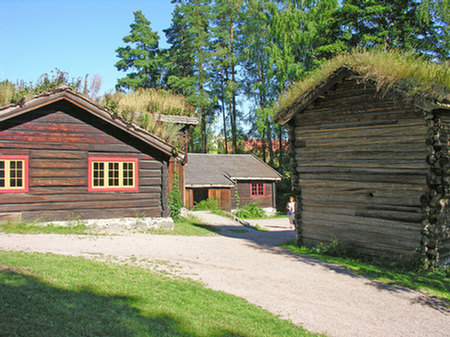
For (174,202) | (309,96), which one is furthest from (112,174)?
(309,96)

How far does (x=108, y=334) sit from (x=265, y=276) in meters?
5.05

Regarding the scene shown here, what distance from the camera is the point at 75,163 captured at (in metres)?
14.2

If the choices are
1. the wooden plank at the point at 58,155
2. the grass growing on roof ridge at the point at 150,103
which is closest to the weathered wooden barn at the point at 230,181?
the grass growing on roof ridge at the point at 150,103

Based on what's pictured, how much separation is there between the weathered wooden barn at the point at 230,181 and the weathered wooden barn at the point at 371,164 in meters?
18.0

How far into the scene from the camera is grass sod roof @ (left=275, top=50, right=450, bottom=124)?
396 inches

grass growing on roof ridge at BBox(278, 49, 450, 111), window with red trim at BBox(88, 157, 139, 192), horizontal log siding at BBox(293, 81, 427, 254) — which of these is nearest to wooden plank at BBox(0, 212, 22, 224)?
window with red trim at BBox(88, 157, 139, 192)

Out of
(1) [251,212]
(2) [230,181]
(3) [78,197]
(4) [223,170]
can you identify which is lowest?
(1) [251,212]

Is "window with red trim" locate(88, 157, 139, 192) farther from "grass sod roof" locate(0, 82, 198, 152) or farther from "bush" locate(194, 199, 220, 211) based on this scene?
"bush" locate(194, 199, 220, 211)

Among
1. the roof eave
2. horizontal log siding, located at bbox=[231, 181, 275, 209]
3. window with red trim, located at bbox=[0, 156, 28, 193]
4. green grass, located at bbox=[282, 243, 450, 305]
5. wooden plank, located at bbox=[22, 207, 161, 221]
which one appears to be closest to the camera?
green grass, located at bbox=[282, 243, 450, 305]

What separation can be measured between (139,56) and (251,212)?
23840 mm

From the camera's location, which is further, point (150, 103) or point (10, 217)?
point (150, 103)

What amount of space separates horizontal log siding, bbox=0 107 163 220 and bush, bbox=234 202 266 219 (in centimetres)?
1754

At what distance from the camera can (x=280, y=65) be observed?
116 ft

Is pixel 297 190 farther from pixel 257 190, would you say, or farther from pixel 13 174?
pixel 257 190
